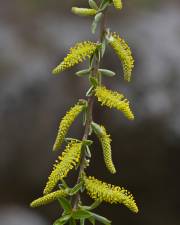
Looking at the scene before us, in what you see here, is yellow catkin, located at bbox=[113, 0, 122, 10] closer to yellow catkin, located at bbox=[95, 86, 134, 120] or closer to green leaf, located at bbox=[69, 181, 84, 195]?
yellow catkin, located at bbox=[95, 86, 134, 120]

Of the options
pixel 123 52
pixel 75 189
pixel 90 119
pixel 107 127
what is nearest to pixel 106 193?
pixel 75 189

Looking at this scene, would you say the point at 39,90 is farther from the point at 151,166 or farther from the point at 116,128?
the point at 151,166

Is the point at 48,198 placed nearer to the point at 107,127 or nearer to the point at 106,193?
the point at 106,193

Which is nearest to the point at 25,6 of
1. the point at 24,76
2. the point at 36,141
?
the point at 24,76

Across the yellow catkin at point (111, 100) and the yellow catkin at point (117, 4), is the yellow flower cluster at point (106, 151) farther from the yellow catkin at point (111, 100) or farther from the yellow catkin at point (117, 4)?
the yellow catkin at point (117, 4)

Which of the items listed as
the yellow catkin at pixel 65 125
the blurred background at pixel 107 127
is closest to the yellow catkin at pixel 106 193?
the yellow catkin at pixel 65 125
